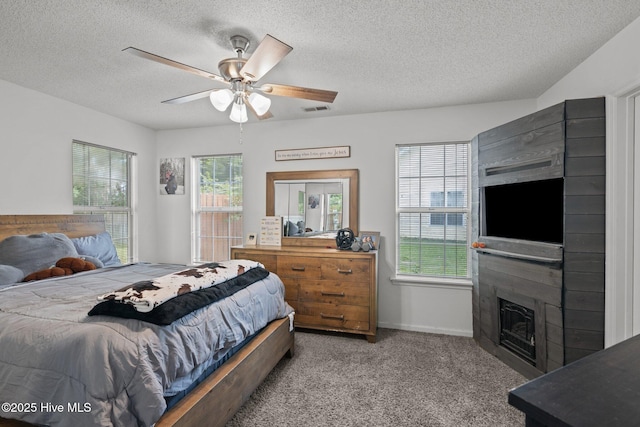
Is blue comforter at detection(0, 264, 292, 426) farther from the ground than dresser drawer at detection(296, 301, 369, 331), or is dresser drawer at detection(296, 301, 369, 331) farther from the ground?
blue comforter at detection(0, 264, 292, 426)

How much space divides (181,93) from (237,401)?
8.80 ft

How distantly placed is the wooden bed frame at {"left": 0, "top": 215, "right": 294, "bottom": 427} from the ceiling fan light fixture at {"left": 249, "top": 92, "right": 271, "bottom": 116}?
5.42 ft

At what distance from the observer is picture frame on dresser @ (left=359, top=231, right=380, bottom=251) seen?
11.0ft

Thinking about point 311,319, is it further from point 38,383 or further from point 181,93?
point 181,93

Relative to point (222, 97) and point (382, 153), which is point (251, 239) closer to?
point (382, 153)

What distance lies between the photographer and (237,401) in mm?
1852

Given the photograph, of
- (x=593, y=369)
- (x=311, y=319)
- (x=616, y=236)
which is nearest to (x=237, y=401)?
(x=311, y=319)

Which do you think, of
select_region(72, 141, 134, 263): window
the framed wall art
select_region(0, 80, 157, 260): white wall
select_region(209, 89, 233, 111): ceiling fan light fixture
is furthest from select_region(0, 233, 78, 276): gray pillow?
select_region(209, 89, 233, 111): ceiling fan light fixture

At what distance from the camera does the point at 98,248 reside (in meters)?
3.12

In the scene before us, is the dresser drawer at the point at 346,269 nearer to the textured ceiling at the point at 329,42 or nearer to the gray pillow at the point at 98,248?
the textured ceiling at the point at 329,42

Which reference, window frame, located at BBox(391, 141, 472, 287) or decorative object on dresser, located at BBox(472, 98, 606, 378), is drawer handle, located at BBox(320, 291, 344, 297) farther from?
decorative object on dresser, located at BBox(472, 98, 606, 378)

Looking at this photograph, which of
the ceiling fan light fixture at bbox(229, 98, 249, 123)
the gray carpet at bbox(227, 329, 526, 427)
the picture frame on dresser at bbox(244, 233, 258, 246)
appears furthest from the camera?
the picture frame on dresser at bbox(244, 233, 258, 246)

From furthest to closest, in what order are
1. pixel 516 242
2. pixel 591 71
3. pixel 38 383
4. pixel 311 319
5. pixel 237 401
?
pixel 311 319
pixel 516 242
pixel 591 71
pixel 237 401
pixel 38 383

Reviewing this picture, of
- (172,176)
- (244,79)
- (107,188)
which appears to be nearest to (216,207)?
(172,176)
